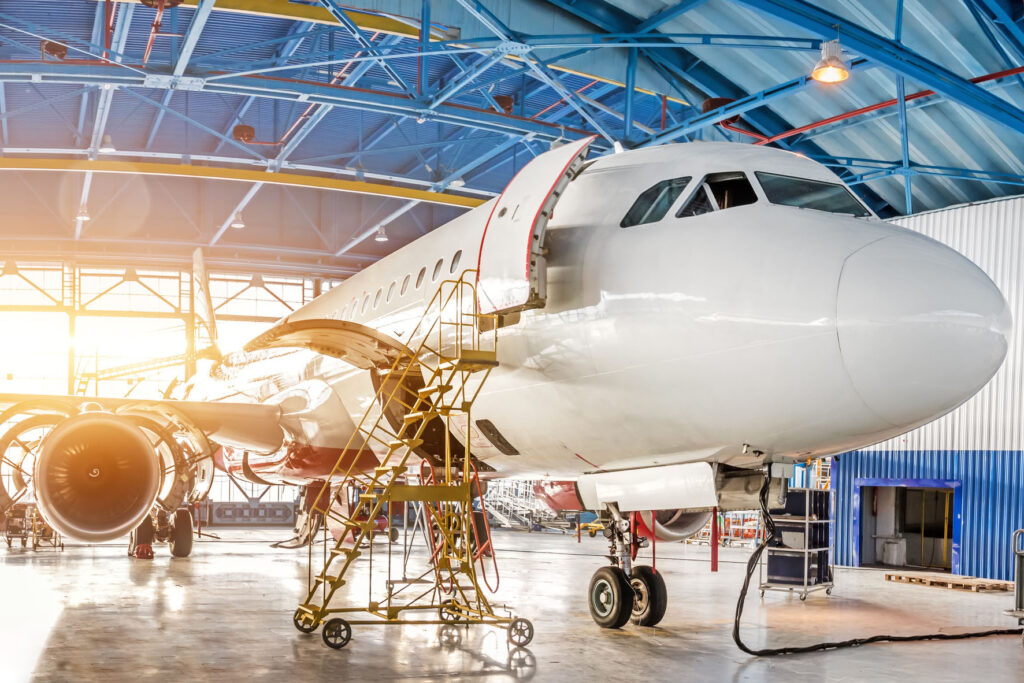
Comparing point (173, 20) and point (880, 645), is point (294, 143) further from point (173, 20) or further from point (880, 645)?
point (880, 645)

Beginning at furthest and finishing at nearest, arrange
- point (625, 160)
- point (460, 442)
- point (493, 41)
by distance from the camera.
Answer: point (493, 41)
point (460, 442)
point (625, 160)

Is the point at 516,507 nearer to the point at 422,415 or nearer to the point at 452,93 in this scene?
the point at 452,93

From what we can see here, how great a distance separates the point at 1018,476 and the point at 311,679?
55.8 ft

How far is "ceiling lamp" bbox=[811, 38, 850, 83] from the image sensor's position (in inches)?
464

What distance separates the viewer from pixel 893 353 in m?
5.82

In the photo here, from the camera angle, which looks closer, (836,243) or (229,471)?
(836,243)

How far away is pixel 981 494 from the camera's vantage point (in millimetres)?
20281

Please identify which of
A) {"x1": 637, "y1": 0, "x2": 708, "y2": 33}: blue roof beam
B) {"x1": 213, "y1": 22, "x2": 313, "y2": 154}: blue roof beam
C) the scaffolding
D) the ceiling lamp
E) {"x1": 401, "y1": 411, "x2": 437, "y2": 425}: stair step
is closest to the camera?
{"x1": 401, "y1": 411, "x2": 437, "y2": 425}: stair step

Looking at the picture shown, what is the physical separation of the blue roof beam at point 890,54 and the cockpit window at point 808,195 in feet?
19.8

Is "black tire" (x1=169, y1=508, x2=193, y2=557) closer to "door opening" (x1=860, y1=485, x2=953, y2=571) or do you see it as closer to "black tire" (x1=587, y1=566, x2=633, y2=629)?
"black tire" (x1=587, y1=566, x2=633, y2=629)

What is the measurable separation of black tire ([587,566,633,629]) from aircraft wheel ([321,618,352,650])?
2.77m

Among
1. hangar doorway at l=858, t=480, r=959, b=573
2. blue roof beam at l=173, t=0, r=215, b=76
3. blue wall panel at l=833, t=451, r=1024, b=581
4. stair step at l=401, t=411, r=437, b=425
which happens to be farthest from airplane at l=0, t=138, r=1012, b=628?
hangar doorway at l=858, t=480, r=959, b=573

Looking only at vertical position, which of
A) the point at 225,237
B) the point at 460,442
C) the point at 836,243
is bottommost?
the point at 460,442

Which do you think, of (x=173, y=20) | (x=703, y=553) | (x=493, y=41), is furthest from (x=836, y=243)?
(x=703, y=553)
